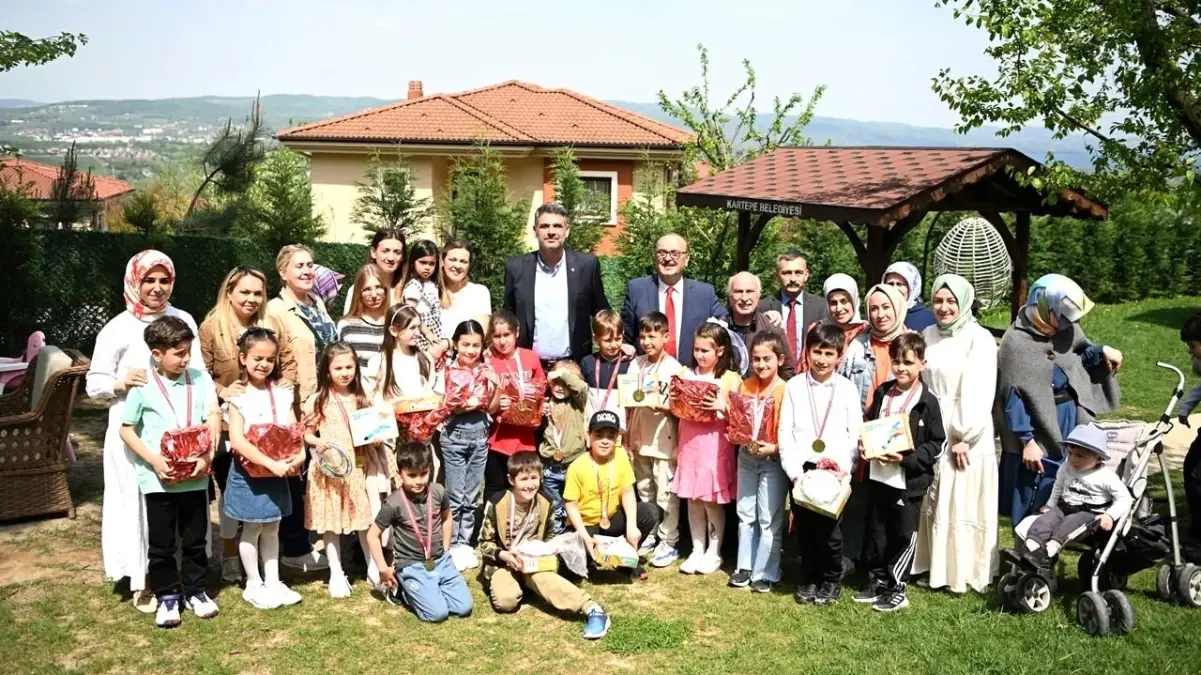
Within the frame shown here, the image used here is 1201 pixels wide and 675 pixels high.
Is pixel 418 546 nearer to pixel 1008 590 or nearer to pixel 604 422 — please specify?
pixel 604 422

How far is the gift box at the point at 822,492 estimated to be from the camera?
608cm

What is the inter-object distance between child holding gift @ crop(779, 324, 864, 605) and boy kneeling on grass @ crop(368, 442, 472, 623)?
2.04 metres

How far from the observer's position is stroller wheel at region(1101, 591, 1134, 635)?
581 centimetres

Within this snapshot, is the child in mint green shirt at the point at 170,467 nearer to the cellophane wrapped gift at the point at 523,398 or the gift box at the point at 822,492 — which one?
the cellophane wrapped gift at the point at 523,398

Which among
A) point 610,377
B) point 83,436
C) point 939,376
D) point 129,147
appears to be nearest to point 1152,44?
point 939,376

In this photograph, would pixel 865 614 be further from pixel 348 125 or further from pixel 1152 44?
pixel 348 125

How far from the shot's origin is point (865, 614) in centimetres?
622

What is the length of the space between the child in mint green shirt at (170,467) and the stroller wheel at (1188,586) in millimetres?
5521

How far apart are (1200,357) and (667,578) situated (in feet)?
11.7

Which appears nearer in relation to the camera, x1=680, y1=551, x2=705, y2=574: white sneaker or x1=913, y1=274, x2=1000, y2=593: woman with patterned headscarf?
x1=913, y1=274, x2=1000, y2=593: woman with patterned headscarf

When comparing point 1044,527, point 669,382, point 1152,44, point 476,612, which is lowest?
point 476,612

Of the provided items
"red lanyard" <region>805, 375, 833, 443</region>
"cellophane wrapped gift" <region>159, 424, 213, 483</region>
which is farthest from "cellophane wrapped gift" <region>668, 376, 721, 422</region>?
"cellophane wrapped gift" <region>159, 424, 213, 483</region>

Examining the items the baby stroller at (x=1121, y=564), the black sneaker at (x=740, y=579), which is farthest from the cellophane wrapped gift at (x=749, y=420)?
the baby stroller at (x=1121, y=564)

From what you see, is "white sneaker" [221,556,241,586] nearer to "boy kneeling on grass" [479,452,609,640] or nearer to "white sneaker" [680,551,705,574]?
"boy kneeling on grass" [479,452,609,640]
